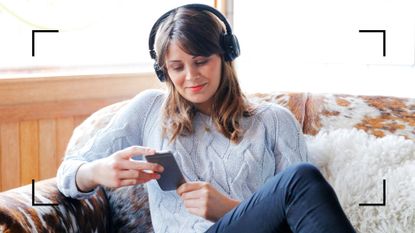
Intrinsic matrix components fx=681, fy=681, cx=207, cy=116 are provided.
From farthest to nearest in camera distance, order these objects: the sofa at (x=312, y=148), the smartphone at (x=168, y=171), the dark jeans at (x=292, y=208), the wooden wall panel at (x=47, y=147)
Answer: the wooden wall panel at (x=47, y=147) → the sofa at (x=312, y=148) → the smartphone at (x=168, y=171) → the dark jeans at (x=292, y=208)

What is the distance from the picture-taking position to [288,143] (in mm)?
1759

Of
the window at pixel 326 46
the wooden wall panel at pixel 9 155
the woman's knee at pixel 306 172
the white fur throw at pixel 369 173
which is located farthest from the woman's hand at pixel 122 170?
the window at pixel 326 46

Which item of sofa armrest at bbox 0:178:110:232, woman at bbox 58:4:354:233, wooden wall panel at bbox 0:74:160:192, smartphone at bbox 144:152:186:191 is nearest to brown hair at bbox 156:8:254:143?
woman at bbox 58:4:354:233

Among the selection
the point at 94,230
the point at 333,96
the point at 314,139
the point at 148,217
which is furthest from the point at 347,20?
the point at 94,230

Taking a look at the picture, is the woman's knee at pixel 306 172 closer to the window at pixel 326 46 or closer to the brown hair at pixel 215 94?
the brown hair at pixel 215 94

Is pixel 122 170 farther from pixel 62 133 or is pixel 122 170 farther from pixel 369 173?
pixel 62 133

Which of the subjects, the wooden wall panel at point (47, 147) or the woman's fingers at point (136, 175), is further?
the wooden wall panel at point (47, 147)

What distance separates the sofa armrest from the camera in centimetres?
155

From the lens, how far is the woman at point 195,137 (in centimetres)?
163

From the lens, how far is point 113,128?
1.80m

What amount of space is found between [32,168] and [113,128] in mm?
783

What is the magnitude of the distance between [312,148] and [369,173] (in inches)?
6.8

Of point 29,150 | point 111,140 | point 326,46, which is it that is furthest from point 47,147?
point 326,46

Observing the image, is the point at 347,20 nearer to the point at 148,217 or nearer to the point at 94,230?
the point at 148,217
